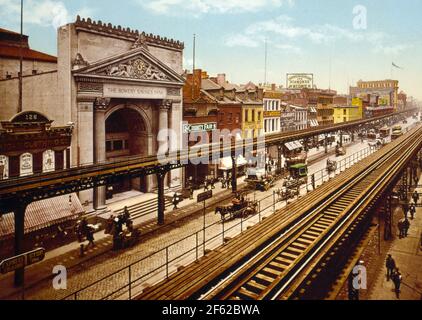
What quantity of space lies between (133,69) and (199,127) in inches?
416

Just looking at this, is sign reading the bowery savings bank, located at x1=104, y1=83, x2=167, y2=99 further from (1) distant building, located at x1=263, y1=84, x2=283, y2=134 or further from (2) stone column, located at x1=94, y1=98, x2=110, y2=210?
(1) distant building, located at x1=263, y1=84, x2=283, y2=134

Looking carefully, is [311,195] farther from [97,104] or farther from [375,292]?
[97,104]

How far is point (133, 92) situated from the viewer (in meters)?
26.8

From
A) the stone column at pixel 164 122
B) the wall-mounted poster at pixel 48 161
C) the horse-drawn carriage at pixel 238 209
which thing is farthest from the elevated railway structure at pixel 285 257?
the stone column at pixel 164 122

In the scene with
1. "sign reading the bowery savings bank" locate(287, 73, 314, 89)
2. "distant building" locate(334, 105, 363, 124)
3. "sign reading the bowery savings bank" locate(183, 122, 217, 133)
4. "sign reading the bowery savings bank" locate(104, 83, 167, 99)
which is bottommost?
"sign reading the bowery savings bank" locate(183, 122, 217, 133)

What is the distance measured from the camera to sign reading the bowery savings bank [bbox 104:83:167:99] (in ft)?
82.0

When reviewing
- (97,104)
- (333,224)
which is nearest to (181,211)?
(97,104)

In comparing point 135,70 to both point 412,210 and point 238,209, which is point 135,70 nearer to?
point 238,209

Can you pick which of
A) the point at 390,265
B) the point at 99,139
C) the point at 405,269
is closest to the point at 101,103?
the point at 99,139

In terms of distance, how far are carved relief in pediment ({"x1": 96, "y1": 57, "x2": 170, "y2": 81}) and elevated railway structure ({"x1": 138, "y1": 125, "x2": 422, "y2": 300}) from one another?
16672mm

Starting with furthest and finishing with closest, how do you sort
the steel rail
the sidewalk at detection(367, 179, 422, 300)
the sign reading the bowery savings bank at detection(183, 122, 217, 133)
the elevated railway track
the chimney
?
the chimney → the sign reading the bowery savings bank at detection(183, 122, 217, 133) → the sidewalk at detection(367, 179, 422, 300) → the elevated railway track → the steel rail

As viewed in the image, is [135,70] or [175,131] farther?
[175,131]

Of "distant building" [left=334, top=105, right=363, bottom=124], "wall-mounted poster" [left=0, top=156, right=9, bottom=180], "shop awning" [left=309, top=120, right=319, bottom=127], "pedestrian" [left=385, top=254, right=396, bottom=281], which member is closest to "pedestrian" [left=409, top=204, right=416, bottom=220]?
"pedestrian" [left=385, top=254, right=396, bottom=281]
